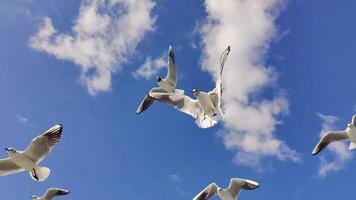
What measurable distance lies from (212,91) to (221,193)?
298cm

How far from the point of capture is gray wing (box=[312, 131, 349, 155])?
19.0 m

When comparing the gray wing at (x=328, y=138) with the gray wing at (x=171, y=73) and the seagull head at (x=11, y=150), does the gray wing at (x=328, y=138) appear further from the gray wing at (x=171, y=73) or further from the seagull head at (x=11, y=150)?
the seagull head at (x=11, y=150)

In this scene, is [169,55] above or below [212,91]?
above

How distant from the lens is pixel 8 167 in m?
18.7

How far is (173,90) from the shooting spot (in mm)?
21047

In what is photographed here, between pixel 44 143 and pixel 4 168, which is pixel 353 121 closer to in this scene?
pixel 44 143

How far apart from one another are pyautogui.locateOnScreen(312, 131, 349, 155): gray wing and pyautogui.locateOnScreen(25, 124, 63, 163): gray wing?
7051 millimetres

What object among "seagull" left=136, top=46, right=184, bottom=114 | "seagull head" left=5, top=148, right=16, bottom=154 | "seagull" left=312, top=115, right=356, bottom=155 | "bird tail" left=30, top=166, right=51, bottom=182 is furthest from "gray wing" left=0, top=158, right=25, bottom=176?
"seagull" left=312, top=115, right=356, bottom=155

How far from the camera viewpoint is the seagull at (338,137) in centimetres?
1859

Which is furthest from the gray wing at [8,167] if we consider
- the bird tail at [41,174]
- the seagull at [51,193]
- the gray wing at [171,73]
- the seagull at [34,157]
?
the gray wing at [171,73]

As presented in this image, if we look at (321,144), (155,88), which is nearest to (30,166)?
(155,88)

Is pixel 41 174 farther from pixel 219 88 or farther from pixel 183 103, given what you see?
pixel 219 88

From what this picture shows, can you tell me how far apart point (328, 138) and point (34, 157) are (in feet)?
26.6

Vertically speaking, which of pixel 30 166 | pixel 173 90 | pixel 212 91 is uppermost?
pixel 173 90
